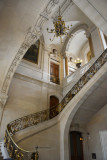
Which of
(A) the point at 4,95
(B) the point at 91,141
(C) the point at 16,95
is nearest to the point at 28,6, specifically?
A: (A) the point at 4,95

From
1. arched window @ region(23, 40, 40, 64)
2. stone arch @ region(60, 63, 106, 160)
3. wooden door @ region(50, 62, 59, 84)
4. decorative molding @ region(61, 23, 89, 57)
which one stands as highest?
decorative molding @ region(61, 23, 89, 57)

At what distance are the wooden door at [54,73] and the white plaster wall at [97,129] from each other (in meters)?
4.38

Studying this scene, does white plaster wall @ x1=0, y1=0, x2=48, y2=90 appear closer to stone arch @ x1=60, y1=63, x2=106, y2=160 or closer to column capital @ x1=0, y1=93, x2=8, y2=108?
column capital @ x1=0, y1=93, x2=8, y2=108

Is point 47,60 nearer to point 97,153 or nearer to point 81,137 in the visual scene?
point 81,137

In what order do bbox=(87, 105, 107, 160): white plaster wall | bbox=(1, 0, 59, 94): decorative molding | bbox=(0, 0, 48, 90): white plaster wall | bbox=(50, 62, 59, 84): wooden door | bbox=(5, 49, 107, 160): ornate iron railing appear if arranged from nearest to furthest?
bbox=(0, 0, 48, 90): white plaster wall
bbox=(5, 49, 107, 160): ornate iron railing
bbox=(1, 0, 59, 94): decorative molding
bbox=(87, 105, 107, 160): white plaster wall
bbox=(50, 62, 59, 84): wooden door

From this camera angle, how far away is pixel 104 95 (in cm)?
618

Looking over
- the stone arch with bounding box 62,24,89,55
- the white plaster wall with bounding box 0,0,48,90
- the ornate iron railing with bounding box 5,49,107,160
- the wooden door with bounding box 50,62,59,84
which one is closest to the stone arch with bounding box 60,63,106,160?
the ornate iron railing with bounding box 5,49,107,160

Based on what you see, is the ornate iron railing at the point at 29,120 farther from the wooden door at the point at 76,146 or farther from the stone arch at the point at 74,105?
the wooden door at the point at 76,146

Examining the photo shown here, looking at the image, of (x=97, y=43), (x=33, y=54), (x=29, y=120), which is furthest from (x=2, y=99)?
(x=97, y=43)

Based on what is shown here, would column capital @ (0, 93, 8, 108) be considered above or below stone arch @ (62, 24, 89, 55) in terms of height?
below

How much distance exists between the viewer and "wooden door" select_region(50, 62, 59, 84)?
10.4m

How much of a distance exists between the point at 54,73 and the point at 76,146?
19.1 feet

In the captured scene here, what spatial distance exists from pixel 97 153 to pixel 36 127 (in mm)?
3620

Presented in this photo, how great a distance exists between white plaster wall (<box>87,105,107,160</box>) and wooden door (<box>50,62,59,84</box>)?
4.38 m
